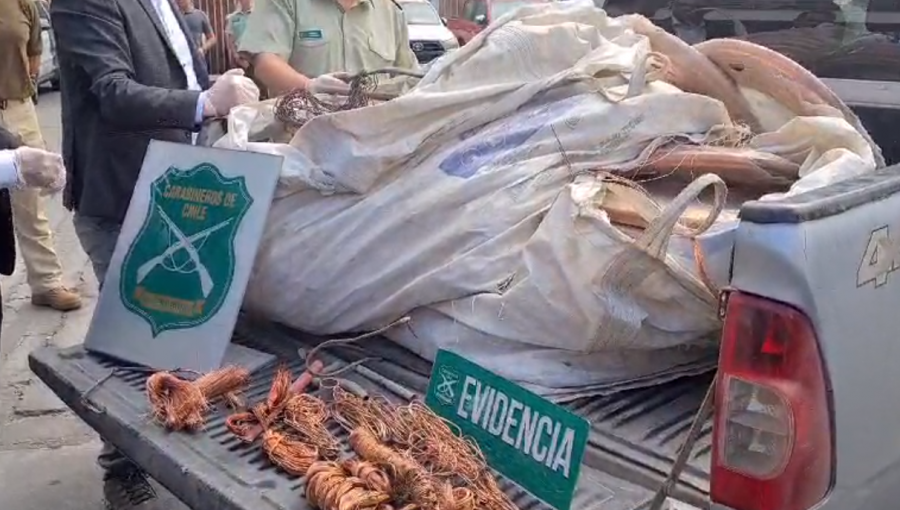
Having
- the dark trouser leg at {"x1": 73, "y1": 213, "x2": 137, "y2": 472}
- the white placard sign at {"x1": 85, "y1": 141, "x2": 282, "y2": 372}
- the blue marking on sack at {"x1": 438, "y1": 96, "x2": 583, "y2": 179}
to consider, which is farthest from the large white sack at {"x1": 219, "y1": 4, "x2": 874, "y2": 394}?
the dark trouser leg at {"x1": 73, "y1": 213, "x2": 137, "y2": 472}

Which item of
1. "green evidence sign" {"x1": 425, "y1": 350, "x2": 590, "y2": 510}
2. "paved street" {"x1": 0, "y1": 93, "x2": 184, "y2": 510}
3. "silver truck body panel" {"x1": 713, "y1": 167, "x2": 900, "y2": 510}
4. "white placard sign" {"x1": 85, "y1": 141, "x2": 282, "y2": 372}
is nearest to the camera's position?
"silver truck body panel" {"x1": 713, "y1": 167, "x2": 900, "y2": 510}

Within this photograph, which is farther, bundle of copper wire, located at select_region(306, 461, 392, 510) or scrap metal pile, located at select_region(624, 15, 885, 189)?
scrap metal pile, located at select_region(624, 15, 885, 189)

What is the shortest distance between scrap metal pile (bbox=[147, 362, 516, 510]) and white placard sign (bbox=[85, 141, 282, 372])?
19 cm

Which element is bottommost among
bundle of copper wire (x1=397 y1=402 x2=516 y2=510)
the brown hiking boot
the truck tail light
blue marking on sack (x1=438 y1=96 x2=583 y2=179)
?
the brown hiking boot

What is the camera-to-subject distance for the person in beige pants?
19.9 ft

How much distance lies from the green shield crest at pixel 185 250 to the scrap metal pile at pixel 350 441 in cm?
27

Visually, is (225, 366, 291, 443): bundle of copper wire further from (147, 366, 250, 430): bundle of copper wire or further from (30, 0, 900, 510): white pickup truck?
(30, 0, 900, 510): white pickup truck

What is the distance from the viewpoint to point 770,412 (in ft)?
5.41

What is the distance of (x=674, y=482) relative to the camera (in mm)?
1830

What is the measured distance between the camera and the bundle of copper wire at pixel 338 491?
1.94 meters

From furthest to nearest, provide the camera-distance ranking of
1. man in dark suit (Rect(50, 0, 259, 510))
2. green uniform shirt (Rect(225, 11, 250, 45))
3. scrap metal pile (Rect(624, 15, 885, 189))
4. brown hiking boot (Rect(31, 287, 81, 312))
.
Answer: brown hiking boot (Rect(31, 287, 81, 312))
green uniform shirt (Rect(225, 11, 250, 45))
man in dark suit (Rect(50, 0, 259, 510))
scrap metal pile (Rect(624, 15, 885, 189))

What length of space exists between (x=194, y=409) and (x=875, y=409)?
5.01ft

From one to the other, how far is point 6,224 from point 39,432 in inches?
57.1

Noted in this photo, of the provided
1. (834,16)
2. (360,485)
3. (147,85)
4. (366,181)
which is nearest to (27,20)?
(147,85)
